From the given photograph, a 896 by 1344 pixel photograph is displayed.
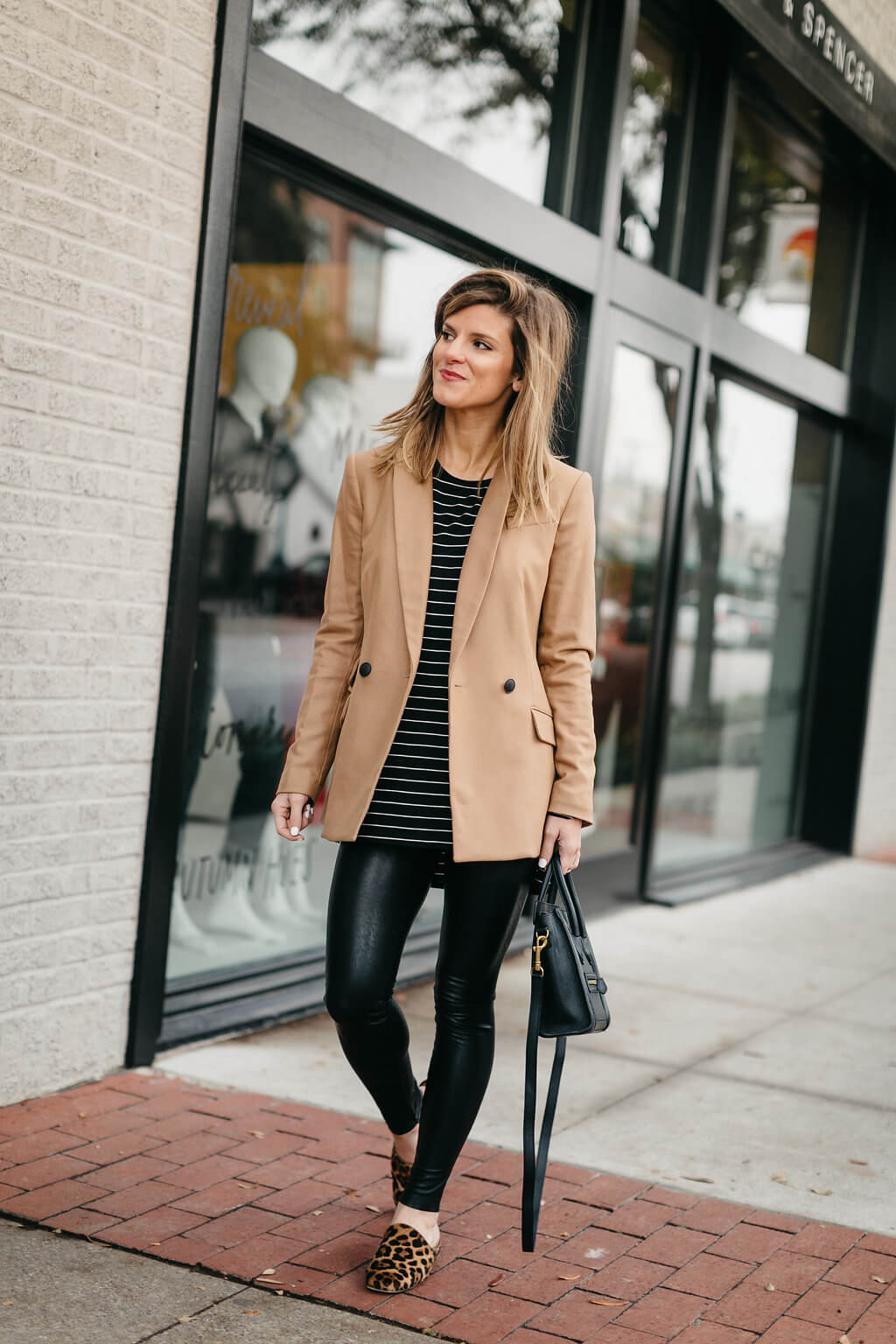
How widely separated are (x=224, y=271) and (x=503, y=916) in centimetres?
206

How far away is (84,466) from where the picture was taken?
3.67 meters

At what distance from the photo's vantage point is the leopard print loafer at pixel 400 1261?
287cm

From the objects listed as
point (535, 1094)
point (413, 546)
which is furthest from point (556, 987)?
point (413, 546)

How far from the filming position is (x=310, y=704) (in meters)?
3.06

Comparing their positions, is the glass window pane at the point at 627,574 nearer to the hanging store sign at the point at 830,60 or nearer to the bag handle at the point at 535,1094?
the hanging store sign at the point at 830,60

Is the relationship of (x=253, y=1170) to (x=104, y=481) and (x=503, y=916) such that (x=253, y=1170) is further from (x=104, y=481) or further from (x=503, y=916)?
(x=104, y=481)

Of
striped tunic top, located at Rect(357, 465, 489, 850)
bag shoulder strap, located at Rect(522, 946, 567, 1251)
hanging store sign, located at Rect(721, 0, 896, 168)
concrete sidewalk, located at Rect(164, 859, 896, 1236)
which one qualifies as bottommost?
concrete sidewalk, located at Rect(164, 859, 896, 1236)

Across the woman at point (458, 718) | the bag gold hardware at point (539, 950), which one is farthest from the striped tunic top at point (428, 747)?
the bag gold hardware at point (539, 950)

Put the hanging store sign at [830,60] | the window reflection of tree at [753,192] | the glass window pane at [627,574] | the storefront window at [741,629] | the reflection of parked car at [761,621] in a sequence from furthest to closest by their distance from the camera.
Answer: the reflection of parked car at [761,621] → the storefront window at [741,629] → the window reflection of tree at [753,192] → the glass window pane at [627,574] → the hanging store sign at [830,60]

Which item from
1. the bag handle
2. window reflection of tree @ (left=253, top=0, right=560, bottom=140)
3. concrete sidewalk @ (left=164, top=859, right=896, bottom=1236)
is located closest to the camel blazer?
the bag handle

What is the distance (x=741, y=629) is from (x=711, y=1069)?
4.04 metres

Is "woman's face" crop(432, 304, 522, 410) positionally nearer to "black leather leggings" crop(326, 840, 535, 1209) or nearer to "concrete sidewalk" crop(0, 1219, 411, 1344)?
"black leather leggings" crop(326, 840, 535, 1209)

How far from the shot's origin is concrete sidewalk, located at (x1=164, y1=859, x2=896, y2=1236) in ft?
12.3

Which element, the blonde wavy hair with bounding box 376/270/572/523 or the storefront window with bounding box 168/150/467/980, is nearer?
the blonde wavy hair with bounding box 376/270/572/523
